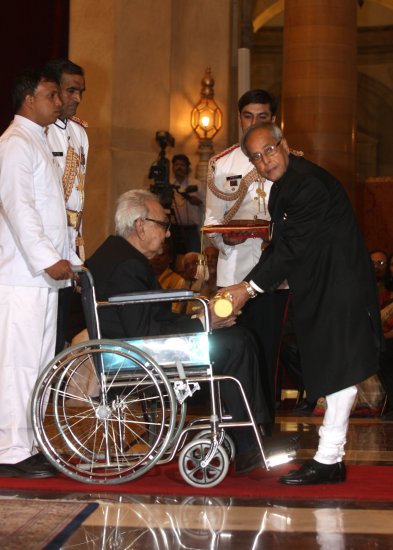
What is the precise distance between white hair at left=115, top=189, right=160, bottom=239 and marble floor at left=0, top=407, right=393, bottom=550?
112 centimetres

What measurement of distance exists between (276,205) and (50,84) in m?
1.05

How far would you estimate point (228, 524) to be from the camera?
3402 millimetres

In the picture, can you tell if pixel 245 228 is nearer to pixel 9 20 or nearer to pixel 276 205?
pixel 276 205

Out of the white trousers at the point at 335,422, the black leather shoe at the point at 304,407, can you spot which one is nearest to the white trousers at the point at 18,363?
the white trousers at the point at 335,422

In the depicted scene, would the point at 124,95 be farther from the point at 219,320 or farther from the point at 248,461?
the point at 248,461

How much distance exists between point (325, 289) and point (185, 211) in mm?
4680

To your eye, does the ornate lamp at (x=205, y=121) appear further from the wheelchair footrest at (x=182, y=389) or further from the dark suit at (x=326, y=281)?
the wheelchair footrest at (x=182, y=389)

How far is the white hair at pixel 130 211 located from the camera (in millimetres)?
4402

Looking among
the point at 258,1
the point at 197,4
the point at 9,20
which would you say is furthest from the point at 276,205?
the point at 258,1

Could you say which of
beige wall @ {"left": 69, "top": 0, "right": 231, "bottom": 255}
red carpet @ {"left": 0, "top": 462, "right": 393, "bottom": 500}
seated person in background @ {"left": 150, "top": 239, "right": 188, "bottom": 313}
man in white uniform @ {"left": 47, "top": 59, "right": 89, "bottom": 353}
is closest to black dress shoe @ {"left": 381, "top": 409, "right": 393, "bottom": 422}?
seated person in background @ {"left": 150, "top": 239, "right": 188, "bottom": 313}

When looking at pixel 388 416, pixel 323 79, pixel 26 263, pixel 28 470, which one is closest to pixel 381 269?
pixel 388 416

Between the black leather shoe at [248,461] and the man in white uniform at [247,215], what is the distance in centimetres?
44

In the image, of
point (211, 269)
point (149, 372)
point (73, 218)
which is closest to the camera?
point (149, 372)

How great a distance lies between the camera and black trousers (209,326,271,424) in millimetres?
4117
